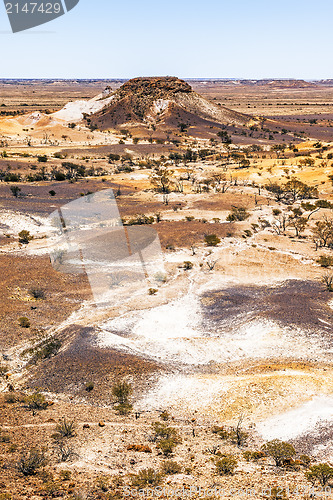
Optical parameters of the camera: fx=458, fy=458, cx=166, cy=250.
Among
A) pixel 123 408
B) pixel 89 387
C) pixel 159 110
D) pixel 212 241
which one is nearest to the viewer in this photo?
pixel 123 408

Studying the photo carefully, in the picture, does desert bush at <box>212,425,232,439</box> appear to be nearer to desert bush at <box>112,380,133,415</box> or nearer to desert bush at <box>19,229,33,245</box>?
desert bush at <box>112,380,133,415</box>

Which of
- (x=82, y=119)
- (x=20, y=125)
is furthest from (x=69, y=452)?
(x=82, y=119)

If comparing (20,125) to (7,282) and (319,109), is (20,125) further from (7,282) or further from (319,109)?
(319,109)

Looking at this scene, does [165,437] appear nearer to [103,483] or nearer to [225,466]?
[225,466]

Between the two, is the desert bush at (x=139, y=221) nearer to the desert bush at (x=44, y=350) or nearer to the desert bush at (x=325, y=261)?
the desert bush at (x=325, y=261)

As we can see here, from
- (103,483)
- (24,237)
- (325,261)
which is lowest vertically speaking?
(325,261)

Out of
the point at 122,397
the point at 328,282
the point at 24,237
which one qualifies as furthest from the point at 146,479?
the point at 24,237
